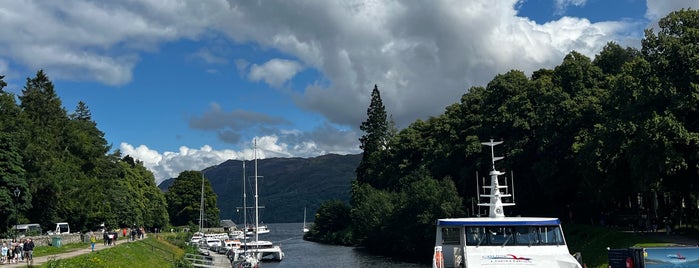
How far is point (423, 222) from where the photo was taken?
73375 millimetres

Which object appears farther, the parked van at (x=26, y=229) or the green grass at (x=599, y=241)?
the parked van at (x=26, y=229)

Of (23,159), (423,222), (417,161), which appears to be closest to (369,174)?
(417,161)

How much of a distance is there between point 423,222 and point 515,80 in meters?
19.7

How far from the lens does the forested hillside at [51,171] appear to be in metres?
56.8

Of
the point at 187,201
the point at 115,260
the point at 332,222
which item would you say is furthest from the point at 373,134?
the point at 115,260

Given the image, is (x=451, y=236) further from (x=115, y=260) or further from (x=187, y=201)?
(x=187, y=201)

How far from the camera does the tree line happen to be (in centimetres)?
4150

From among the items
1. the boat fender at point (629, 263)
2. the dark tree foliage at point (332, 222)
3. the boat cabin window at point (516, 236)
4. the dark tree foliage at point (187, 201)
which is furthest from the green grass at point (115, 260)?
the dark tree foliage at point (187, 201)

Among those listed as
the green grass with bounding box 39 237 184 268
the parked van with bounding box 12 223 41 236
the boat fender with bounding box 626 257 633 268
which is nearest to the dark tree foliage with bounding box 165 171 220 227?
the green grass with bounding box 39 237 184 268

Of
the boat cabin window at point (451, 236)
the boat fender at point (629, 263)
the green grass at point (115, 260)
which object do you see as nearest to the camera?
the boat fender at point (629, 263)

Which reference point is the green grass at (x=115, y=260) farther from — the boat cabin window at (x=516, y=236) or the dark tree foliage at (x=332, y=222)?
the dark tree foliage at (x=332, y=222)

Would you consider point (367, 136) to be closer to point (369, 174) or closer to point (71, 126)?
point (369, 174)

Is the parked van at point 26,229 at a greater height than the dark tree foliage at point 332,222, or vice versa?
the parked van at point 26,229

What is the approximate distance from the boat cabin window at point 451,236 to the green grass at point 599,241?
732 inches
